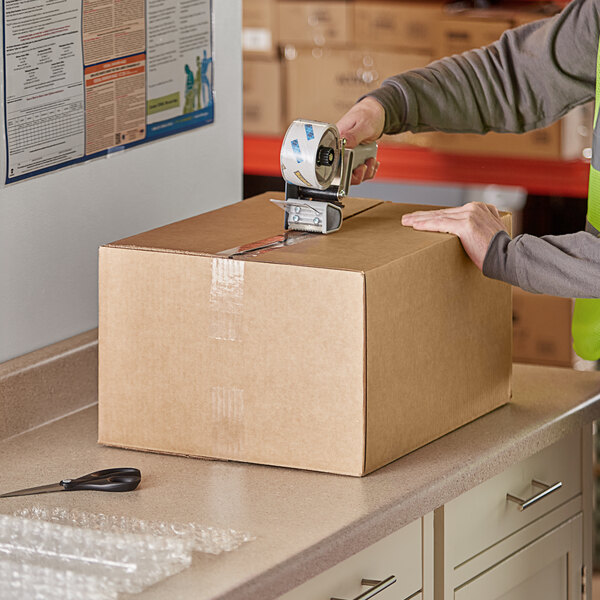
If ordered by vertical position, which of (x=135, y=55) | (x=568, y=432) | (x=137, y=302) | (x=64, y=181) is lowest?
(x=568, y=432)

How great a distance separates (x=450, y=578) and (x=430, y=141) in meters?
2.05

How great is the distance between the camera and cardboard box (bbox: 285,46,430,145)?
3.38 metres

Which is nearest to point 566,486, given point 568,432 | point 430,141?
point 568,432

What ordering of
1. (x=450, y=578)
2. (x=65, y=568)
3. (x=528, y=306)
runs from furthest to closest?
(x=528, y=306), (x=450, y=578), (x=65, y=568)

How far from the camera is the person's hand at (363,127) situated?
66.0 inches

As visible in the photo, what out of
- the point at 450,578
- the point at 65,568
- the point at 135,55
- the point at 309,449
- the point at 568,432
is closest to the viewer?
the point at 65,568

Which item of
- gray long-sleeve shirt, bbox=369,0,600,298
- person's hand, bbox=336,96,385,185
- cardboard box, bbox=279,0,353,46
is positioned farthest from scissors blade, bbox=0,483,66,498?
cardboard box, bbox=279,0,353,46

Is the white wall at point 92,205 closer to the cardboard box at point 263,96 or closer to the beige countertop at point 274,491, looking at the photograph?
the beige countertop at point 274,491

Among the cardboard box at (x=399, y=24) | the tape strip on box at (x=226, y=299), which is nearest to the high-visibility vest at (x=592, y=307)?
the tape strip on box at (x=226, y=299)

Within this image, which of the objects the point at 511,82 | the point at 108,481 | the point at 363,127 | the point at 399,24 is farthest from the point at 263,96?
the point at 108,481

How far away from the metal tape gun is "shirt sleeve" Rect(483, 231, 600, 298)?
0.21m

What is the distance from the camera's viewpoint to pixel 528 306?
3.25 m

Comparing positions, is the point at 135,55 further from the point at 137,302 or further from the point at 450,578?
the point at 450,578

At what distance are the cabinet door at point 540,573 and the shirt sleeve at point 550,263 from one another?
1.31 ft
